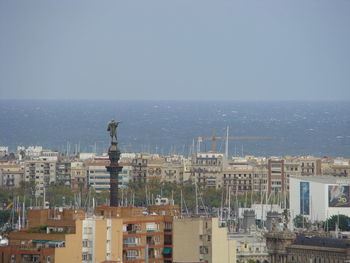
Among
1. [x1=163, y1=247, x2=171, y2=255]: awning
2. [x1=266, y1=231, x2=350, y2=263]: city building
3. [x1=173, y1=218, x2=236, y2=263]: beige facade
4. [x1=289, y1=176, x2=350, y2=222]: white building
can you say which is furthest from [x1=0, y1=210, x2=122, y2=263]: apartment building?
[x1=289, y1=176, x2=350, y2=222]: white building

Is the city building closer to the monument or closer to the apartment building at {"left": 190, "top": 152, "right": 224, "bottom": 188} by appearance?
the monument

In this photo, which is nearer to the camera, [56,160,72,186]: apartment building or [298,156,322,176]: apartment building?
[56,160,72,186]: apartment building

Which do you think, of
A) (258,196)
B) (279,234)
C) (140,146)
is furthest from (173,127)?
(279,234)

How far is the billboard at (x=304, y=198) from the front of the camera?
3716 inches

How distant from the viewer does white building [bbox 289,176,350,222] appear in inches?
3656

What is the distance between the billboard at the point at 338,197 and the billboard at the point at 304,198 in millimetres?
1094

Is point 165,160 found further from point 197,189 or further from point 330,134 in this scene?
point 330,134

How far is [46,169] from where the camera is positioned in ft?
379

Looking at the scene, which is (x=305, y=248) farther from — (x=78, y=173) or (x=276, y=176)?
(x=78, y=173)

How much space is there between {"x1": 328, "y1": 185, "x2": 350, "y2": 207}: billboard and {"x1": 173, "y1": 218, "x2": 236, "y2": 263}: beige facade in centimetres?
4321

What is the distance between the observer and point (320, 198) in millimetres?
94750

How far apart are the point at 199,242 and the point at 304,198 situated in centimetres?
4600

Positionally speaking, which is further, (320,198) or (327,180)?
(327,180)

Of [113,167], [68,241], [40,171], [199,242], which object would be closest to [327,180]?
[40,171]
